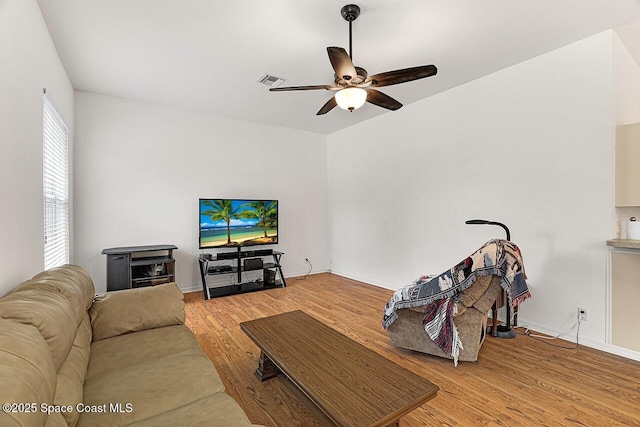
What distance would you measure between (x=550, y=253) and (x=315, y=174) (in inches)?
158

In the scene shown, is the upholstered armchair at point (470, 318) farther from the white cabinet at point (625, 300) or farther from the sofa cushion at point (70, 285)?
the sofa cushion at point (70, 285)

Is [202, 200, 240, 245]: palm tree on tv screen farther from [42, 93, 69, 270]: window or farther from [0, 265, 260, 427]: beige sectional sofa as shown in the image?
[0, 265, 260, 427]: beige sectional sofa

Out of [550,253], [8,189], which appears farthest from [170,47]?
[550,253]

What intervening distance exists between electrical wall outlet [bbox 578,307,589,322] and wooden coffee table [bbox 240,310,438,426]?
225cm

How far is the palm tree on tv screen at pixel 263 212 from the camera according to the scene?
5023 mm

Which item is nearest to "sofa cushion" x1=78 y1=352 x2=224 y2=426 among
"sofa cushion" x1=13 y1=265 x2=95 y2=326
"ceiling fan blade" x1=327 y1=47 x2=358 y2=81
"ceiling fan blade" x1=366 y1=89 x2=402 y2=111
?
"sofa cushion" x1=13 y1=265 x2=95 y2=326

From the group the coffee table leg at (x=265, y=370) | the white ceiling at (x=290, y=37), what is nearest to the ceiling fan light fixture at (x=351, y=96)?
the white ceiling at (x=290, y=37)

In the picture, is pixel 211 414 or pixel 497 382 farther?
pixel 497 382

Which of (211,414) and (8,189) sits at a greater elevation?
(8,189)

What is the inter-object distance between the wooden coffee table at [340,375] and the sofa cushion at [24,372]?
3.36 ft

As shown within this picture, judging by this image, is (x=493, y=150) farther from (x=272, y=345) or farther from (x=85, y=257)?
(x=85, y=257)

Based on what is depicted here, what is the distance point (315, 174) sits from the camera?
607 cm

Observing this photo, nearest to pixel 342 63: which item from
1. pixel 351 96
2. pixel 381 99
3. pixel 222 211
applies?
pixel 351 96

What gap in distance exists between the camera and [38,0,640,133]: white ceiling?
236cm
